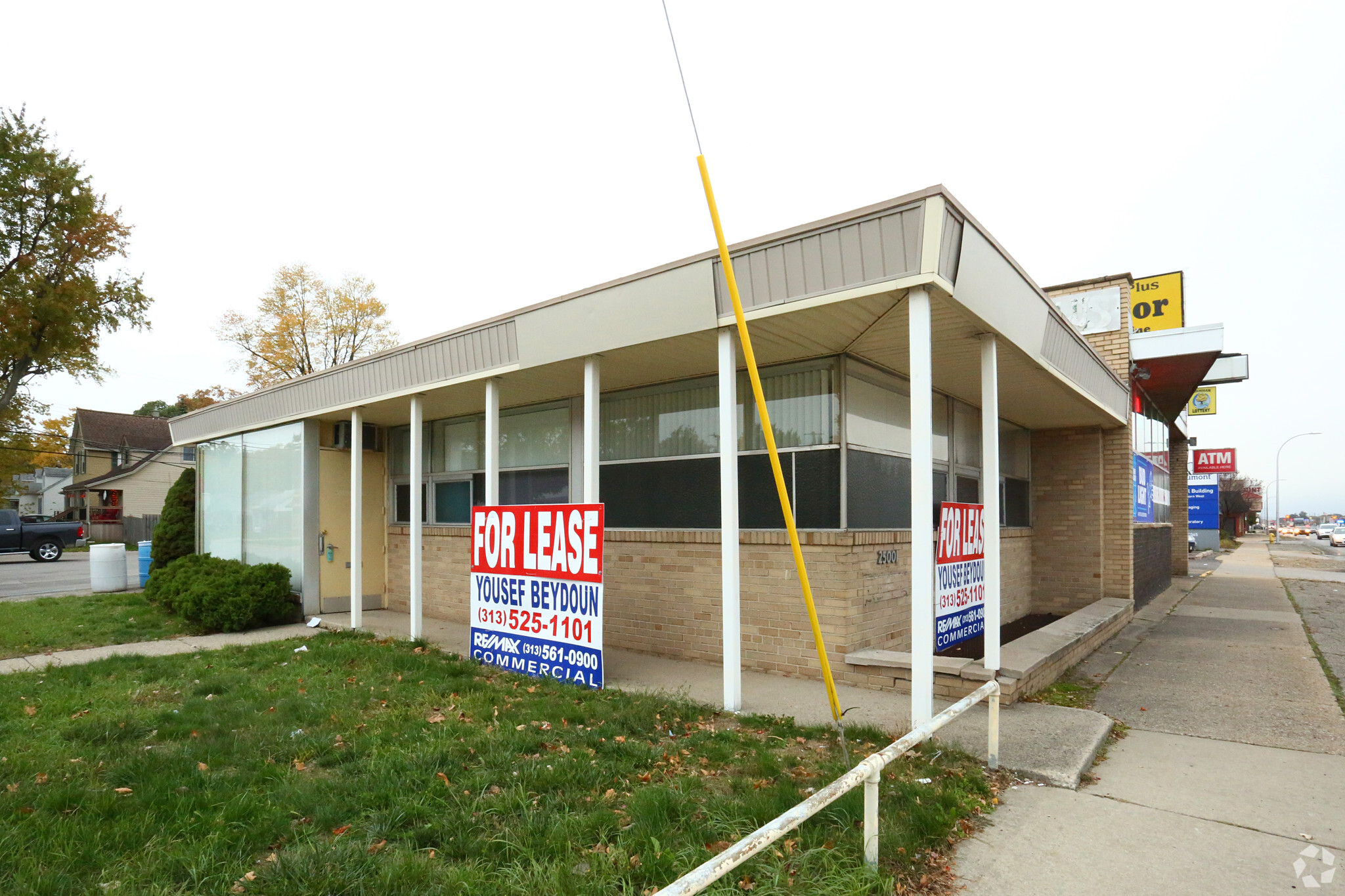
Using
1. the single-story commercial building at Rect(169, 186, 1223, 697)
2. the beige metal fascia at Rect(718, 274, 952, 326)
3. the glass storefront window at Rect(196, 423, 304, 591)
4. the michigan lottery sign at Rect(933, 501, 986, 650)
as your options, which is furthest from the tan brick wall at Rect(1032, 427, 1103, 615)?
the glass storefront window at Rect(196, 423, 304, 591)

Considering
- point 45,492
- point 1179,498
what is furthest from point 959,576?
point 45,492

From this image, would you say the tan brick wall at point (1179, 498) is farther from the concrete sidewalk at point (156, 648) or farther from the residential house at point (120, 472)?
the residential house at point (120, 472)

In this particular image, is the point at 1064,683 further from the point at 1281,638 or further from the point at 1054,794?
the point at 1281,638

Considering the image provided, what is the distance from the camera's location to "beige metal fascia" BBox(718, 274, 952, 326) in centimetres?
466

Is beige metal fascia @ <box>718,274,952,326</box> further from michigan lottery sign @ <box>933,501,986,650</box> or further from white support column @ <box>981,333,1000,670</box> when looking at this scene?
michigan lottery sign @ <box>933,501,986,650</box>

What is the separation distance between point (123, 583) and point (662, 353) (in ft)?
49.8

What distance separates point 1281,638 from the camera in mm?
9438

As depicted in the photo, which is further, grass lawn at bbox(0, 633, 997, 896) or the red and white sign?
the red and white sign

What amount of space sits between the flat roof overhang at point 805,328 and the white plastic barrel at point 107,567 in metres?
9.01

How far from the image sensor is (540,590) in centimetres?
684

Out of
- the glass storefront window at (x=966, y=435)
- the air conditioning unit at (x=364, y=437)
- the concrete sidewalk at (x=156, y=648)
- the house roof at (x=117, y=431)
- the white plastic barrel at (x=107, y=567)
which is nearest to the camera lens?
the concrete sidewalk at (x=156, y=648)

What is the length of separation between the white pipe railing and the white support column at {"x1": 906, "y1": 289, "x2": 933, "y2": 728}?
76cm

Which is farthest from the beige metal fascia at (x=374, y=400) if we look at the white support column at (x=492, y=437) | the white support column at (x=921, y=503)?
the white support column at (x=921, y=503)

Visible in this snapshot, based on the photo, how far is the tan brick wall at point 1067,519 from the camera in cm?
1091
